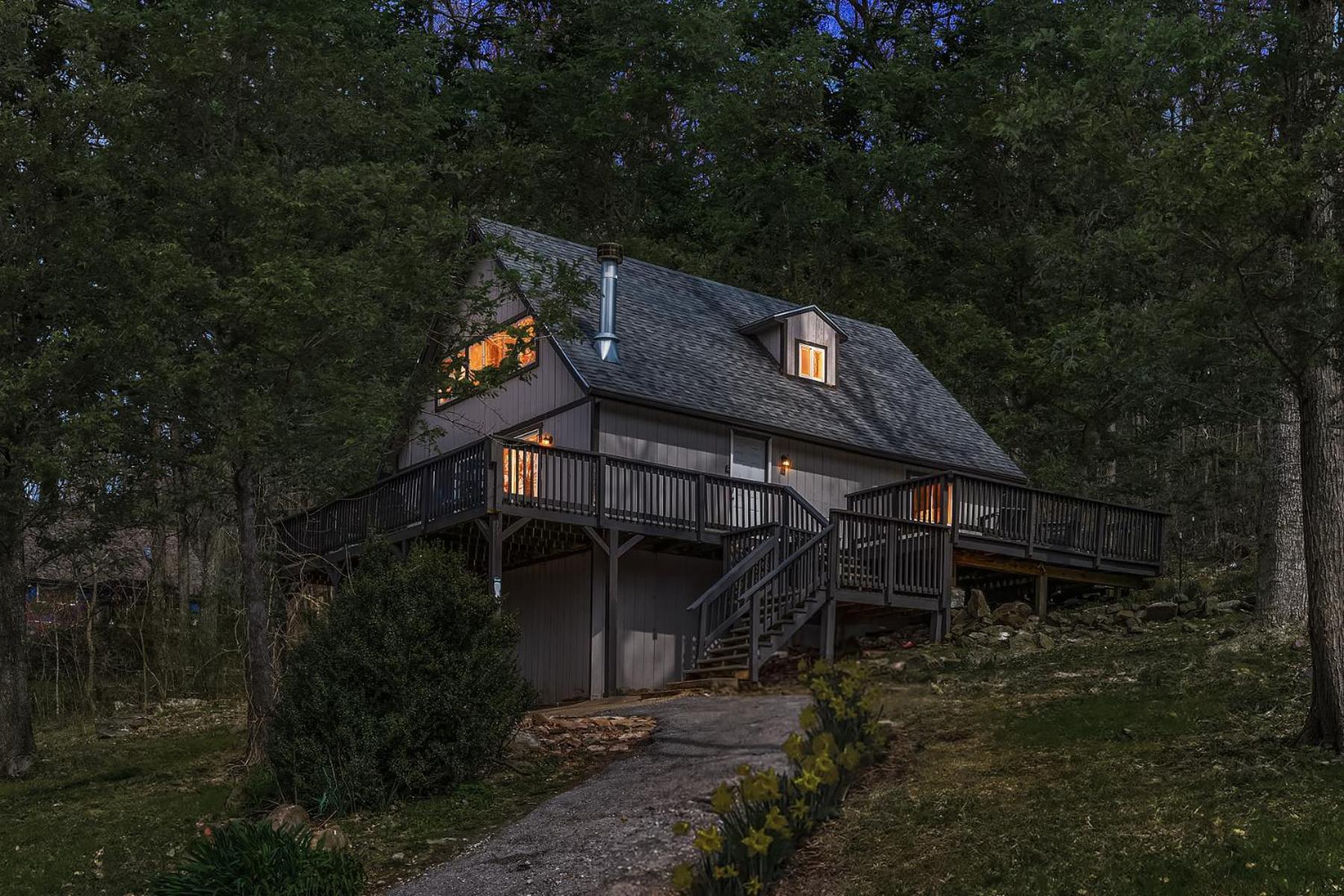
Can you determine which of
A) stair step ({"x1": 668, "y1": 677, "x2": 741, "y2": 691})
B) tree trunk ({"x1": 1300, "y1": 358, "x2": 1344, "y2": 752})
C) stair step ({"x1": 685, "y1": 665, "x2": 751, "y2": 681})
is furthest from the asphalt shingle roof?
tree trunk ({"x1": 1300, "y1": 358, "x2": 1344, "y2": 752})

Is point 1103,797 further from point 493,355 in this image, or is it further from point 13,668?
point 493,355

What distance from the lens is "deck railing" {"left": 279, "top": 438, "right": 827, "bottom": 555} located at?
861 inches

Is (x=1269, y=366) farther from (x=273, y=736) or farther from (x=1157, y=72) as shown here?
(x=273, y=736)

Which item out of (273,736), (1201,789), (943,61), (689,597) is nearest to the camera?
(1201,789)

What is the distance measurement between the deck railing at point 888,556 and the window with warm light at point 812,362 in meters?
6.21

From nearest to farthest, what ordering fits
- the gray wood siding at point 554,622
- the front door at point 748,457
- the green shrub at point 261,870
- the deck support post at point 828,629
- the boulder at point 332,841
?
the green shrub at point 261,870
the boulder at point 332,841
the deck support post at point 828,629
the gray wood siding at point 554,622
the front door at point 748,457

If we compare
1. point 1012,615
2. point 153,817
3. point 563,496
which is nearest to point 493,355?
point 563,496

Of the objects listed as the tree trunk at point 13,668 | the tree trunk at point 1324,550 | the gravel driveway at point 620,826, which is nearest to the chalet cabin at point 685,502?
the tree trunk at point 13,668

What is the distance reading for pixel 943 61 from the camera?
48.9 meters

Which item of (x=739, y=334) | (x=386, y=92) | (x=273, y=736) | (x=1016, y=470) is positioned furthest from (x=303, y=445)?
(x=386, y=92)

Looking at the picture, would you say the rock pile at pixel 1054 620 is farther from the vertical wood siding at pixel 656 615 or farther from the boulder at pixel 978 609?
the vertical wood siding at pixel 656 615

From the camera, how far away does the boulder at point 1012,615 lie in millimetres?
23703

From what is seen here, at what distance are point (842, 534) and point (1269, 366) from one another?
842 centimetres

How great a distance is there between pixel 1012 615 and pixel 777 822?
15004 mm
